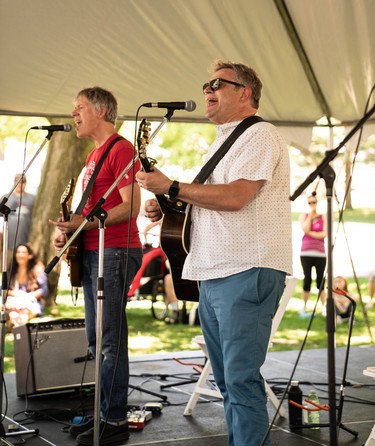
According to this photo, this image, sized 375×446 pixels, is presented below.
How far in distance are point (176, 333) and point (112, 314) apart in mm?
6129

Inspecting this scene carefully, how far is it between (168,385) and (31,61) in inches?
105

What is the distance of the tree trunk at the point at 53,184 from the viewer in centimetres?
1063

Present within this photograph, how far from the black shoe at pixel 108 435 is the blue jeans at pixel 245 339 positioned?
1.32 m

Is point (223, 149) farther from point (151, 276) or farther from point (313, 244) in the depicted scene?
point (151, 276)

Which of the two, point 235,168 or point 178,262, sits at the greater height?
point 235,168

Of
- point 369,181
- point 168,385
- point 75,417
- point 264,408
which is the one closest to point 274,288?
point 264,408

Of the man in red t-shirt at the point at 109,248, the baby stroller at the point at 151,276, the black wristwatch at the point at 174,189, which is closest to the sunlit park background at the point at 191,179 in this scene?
the baby stroller at the point at 151,276

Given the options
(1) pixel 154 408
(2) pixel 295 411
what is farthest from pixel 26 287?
(2) pixel 295 411

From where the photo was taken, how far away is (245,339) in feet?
9.94

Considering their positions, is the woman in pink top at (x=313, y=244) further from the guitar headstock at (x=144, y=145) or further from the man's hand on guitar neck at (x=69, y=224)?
the guitar headstock at (x=144, y=145)

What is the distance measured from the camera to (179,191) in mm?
3102

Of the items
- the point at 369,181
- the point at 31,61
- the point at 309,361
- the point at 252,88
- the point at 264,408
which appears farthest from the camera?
the point at 369,181

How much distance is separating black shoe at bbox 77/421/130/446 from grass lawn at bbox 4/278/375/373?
147 inches

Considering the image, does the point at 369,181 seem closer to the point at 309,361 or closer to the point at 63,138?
the point at 63,138
